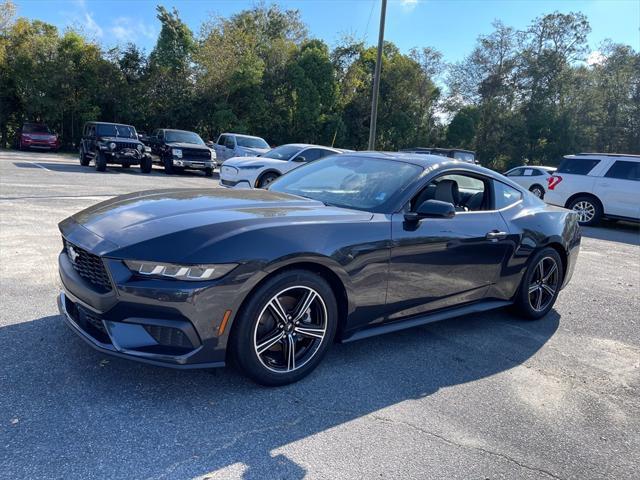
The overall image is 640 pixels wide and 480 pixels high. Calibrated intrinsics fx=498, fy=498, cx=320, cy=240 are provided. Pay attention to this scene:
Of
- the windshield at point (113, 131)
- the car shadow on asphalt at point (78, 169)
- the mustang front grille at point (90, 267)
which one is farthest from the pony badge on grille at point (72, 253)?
the windshield at point (113, 131)

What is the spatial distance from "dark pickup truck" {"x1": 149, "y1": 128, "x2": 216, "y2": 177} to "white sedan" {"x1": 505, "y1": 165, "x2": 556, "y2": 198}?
1157 centimetres

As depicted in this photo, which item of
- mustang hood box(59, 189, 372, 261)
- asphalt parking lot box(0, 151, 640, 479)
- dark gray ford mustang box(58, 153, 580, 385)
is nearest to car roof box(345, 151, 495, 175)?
dark gray ford mustang box(58, 153, 580, 385)

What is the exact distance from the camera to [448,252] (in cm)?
391

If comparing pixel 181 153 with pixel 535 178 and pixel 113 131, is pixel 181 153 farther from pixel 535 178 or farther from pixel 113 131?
pixel 535 178

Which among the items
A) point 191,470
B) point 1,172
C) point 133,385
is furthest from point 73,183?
point 191,470

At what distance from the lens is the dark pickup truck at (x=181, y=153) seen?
18672mm

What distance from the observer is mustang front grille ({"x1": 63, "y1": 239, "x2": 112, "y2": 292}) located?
2.85 meters

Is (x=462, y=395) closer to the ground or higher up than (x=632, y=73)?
closer to the ground

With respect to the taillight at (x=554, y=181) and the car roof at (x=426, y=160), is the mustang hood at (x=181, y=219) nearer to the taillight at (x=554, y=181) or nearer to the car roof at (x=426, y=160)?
the car roof at (x=426, y=160)

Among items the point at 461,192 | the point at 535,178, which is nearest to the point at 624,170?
the point at 535,178

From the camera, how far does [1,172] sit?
1423 cm

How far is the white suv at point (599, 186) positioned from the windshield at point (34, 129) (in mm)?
24131

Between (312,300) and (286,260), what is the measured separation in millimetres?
377

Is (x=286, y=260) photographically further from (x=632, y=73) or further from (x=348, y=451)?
(x=632, y=73)
